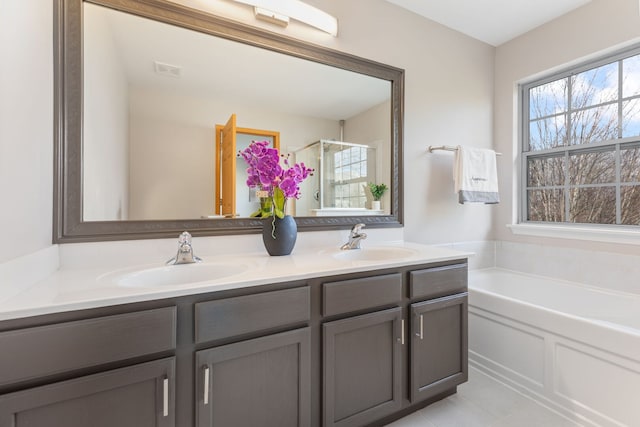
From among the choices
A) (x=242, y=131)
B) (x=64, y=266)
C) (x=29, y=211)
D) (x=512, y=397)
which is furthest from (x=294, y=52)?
(x=512, y=397)

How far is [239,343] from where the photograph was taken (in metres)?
1.01

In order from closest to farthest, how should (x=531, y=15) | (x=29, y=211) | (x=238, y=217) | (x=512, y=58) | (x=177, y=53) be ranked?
(x=29, y=211)
(x=177, y=53)
(x=238, y=217)
(x=531, y=15)
(x=512, y=58)

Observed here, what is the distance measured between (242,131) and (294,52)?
58 cm

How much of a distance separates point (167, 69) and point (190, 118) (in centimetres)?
24

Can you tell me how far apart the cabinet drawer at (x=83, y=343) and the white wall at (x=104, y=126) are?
2.08 ft

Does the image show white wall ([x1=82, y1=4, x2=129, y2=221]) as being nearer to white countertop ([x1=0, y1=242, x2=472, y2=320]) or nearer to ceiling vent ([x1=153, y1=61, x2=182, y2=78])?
ceiling vent ([x1=153, y1=61, x2=182, y2=78])

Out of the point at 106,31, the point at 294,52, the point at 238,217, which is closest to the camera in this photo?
the point at 106,31

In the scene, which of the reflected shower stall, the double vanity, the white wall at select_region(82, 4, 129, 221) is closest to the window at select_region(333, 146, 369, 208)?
the reflected shower stall

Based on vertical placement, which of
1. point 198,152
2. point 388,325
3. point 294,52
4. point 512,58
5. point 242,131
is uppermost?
point 512,58

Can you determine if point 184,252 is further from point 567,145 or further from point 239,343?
point 567,145

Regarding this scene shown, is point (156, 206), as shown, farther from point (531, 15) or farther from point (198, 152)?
point (531, 15)

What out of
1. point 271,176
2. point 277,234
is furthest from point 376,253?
point 271,176

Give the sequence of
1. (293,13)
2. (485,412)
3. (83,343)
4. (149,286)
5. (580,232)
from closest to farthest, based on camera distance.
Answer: (83,343) → (149,286) → (485,412) → (293,13) → (580,232)

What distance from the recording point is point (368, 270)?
1283 mm
